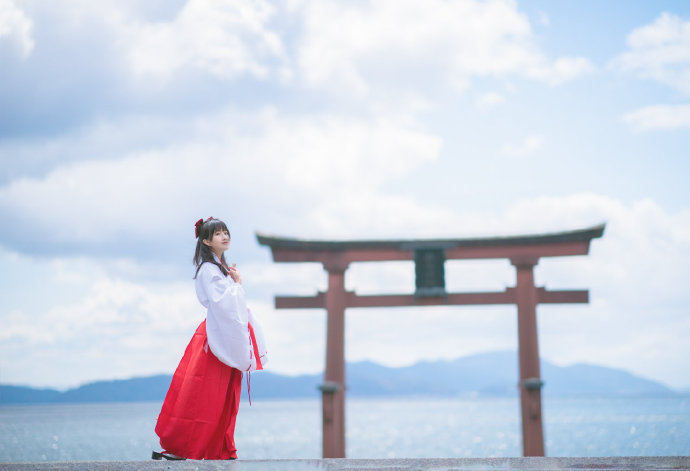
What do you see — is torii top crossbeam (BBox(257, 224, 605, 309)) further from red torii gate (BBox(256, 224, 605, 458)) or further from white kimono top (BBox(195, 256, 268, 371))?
white kimono top (BBox(195, 256, 268, 371))

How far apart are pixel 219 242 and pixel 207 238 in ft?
0.30

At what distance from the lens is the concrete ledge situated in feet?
9.04

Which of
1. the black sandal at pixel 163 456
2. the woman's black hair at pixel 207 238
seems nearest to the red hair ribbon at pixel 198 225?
the woman's black hair at pixel 207 238

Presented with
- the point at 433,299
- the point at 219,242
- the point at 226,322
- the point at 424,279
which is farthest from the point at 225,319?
the point at 433,299

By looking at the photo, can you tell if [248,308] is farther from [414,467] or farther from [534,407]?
[534,407]

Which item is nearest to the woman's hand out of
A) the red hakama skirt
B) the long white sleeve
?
the long white sleeve

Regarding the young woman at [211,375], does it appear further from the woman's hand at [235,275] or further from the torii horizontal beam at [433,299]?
the torii horizontal beam at [433,299]

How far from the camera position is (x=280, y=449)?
3656cm

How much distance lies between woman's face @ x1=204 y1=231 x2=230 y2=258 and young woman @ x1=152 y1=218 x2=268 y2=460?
68mm

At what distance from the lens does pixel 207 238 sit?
3.97 metres

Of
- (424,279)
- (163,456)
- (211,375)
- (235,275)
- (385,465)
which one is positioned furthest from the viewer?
(424,279)

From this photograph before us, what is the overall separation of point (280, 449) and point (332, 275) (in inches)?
1183

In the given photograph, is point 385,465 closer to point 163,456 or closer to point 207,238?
point 163,456

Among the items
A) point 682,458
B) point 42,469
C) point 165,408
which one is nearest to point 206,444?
point 165,408
